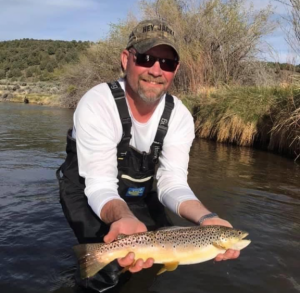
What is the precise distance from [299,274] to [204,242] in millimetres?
1594

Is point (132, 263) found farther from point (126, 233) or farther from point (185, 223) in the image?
point (185, 223)

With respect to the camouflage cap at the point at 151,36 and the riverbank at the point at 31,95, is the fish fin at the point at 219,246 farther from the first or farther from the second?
the riverbank at the point at 31,95

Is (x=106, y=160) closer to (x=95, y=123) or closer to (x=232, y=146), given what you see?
(x=95, y=123)

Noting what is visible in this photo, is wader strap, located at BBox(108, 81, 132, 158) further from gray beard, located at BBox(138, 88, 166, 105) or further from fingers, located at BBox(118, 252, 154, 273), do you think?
fingers, located at BBox(118, 252, 154, 273)

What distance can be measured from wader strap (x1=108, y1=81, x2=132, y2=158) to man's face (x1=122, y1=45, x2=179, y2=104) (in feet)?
0.42

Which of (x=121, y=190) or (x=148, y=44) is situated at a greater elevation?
(x=148, y=44)

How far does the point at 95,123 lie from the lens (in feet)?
9.58

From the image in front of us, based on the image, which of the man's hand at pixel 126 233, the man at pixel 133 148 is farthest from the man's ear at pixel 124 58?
the man's hand at pixel 126 233

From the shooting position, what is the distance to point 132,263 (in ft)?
7.72

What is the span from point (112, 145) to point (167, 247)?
96cm

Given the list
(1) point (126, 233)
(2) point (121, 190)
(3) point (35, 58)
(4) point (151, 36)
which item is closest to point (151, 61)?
(4) point (151, 36)

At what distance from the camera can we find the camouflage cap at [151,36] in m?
2.96

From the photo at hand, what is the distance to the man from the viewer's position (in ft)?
9.35

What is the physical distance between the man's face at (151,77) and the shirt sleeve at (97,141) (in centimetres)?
26
